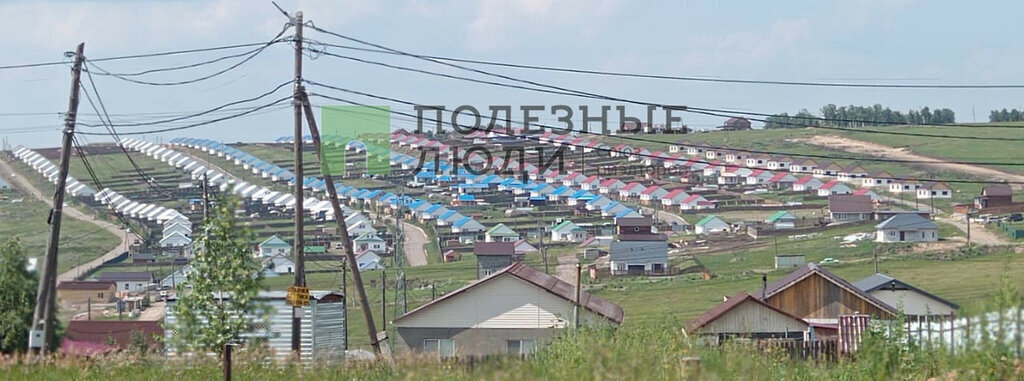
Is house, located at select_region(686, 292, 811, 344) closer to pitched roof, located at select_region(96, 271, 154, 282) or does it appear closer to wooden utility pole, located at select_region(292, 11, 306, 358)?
wooden utility pole, located at select_region(292, 11, 306, 358)

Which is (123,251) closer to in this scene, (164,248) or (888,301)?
(164,248)

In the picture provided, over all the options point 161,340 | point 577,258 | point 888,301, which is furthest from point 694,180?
point 161,340

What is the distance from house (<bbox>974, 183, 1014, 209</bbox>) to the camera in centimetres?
5625

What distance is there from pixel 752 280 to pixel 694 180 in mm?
39907

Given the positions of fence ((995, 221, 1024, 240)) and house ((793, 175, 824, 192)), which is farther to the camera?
house ((793, 175, 824, 192))

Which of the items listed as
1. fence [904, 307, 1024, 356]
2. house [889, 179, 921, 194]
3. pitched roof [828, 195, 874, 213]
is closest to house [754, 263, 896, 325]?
fence [904, 307, 1024, 356]

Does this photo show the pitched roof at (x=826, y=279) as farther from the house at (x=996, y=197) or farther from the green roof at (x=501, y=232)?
the house at (x=996, y=197)

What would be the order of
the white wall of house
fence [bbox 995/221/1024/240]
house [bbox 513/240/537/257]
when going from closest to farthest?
the white wall of house, fence [bbox 995/221/1024/240], house [bbox 513/240/537/257]

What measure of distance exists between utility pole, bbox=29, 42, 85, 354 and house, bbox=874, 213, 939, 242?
136 ft

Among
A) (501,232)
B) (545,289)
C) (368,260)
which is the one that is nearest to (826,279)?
(545,289)

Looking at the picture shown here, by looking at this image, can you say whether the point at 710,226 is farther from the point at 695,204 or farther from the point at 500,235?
the point at 500,235

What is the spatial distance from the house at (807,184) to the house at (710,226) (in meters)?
16.5

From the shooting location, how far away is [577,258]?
157ft

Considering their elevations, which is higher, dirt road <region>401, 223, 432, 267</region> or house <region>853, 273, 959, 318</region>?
dirt road <region>401, 223, 432, 267</region>
